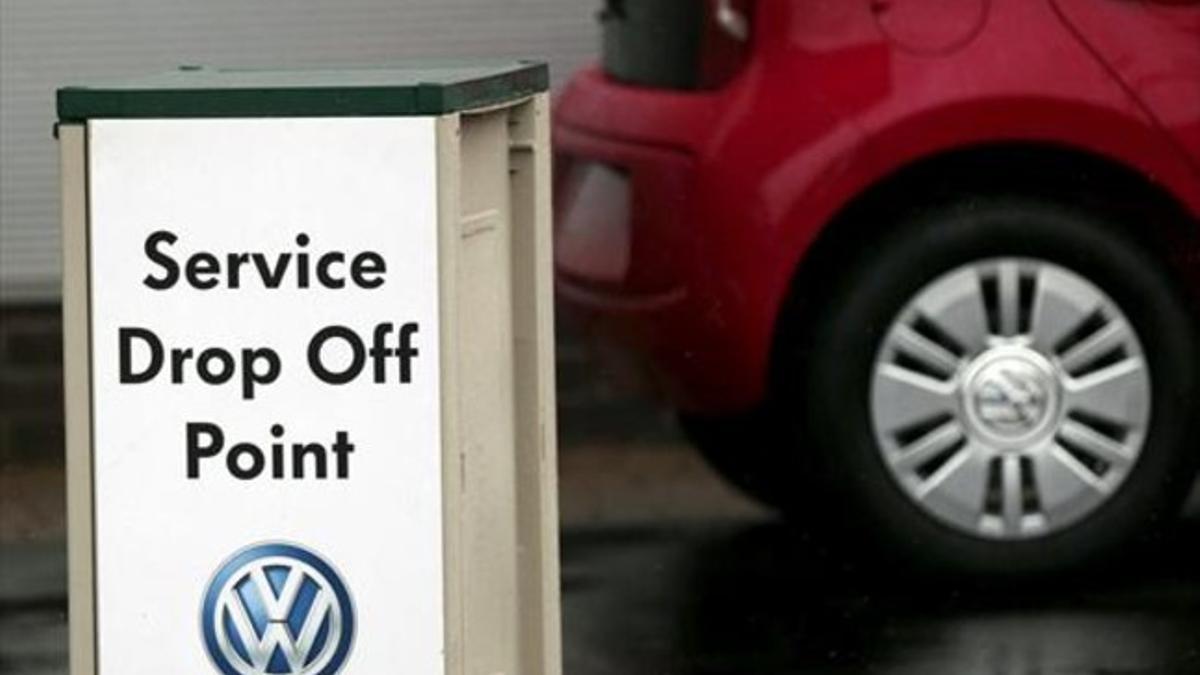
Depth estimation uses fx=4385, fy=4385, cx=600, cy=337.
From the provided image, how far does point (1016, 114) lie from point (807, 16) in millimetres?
446

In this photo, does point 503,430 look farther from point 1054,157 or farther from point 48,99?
point 48,99

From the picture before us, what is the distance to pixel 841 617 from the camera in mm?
8422

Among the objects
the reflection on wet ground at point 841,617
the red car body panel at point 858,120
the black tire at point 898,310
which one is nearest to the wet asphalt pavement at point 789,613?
the reflection on wet ground at point 841,617

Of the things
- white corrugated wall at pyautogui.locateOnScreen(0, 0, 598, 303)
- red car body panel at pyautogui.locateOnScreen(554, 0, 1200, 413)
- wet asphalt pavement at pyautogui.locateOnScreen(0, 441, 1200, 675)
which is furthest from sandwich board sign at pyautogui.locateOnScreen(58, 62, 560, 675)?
white corrugated wall at pyautogui.locateOnScreen(0, 0, 598, 303)

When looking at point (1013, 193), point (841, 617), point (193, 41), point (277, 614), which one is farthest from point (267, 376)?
point (193, 41)

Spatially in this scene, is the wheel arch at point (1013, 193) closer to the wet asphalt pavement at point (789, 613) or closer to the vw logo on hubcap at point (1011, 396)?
the vw logo on hubcap at point (1011, 396)

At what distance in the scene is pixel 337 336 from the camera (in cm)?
559

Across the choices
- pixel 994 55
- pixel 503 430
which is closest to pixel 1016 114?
pixel 994 55

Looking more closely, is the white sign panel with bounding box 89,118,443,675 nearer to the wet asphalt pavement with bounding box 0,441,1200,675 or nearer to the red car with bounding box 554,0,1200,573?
the wet asphalt pavement with bounding box 0,441,1200,675

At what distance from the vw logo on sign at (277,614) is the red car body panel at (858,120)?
114 inches

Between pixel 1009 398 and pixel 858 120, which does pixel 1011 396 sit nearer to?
pixel 1009 398

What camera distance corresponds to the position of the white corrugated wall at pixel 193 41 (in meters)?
10.5

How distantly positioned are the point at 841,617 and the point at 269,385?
2998mm

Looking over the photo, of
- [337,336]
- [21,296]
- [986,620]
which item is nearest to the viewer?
[337,336]
